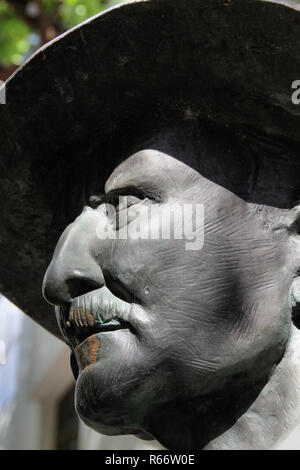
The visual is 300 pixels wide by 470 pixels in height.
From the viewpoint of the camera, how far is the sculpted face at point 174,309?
9.94 ft

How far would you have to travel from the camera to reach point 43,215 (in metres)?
3.67

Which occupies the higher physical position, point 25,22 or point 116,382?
point 25,22

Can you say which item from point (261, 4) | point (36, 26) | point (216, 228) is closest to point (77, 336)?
point (216, 228)

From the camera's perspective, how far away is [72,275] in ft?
10.3

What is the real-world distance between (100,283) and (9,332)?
273 inches

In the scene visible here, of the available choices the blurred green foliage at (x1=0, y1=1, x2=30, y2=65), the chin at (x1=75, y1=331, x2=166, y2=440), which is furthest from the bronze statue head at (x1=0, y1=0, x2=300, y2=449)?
the blurred green foliage at (x1=0, y1=1, x2=30, y2=65)

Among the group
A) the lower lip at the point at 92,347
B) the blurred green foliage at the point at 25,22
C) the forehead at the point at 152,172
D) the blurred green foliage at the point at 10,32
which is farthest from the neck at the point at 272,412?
the blurred green foliage at the point at 10,32

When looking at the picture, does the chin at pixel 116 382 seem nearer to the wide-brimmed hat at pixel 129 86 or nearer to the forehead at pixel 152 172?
the forehead at pixel 152 172

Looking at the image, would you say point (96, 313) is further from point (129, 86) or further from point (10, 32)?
point (10, 32)

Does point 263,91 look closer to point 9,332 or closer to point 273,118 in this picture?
point 273,118

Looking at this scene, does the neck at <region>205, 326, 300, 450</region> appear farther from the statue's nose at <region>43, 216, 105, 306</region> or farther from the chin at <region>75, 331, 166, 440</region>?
the statue's nose at <region>43, 216, 105, 306</region>

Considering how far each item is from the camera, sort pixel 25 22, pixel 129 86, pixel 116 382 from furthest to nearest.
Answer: pixel 25 22 < pixel 129 86 < pixel 116 382

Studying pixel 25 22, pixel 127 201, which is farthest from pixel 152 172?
pixel 25 22

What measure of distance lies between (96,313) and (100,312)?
0.01 meters
